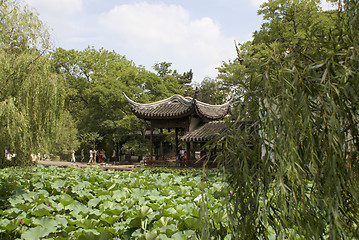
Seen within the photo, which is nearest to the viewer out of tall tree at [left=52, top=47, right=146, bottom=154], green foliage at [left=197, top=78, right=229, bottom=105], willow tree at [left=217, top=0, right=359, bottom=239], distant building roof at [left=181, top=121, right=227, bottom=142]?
willow tree at [left=217, top=0, right=359, bottom=239]

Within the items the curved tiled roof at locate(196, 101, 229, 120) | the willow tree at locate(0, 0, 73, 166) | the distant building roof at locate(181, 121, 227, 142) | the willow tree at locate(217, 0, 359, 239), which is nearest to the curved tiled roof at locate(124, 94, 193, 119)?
the curved tiled roof at locate(196, 101, 229, 120)

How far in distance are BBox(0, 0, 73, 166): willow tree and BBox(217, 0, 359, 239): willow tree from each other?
4839 mm

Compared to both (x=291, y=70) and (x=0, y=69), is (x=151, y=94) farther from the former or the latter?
(x=291, y=70)

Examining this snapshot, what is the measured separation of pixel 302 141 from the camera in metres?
1.27

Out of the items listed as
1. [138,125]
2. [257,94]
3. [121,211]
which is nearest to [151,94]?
[138,125]

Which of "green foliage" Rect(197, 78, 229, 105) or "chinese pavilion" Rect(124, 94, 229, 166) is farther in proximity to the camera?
"green foliage" Rect(197, 78, 229, 105)

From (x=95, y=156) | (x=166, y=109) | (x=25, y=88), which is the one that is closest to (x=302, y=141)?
(x=25, y=88)

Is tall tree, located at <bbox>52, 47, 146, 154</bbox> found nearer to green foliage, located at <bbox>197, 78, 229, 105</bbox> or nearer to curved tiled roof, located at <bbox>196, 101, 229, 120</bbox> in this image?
curved tiled roof, located at <bbox>196, 101, 229, 120</bbox>

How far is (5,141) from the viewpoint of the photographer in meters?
5.29

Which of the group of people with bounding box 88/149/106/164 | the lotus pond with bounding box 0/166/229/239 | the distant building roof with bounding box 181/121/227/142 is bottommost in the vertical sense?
the lotus pond with bounding box 0/166/229/239

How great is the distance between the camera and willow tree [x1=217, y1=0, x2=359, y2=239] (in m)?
1.14

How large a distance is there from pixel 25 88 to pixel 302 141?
17.4 feet

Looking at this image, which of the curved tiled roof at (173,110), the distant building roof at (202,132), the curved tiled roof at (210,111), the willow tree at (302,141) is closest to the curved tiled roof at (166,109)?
the curved tiled roof at (173,110)

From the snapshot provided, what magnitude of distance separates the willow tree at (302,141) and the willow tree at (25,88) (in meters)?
4.84
